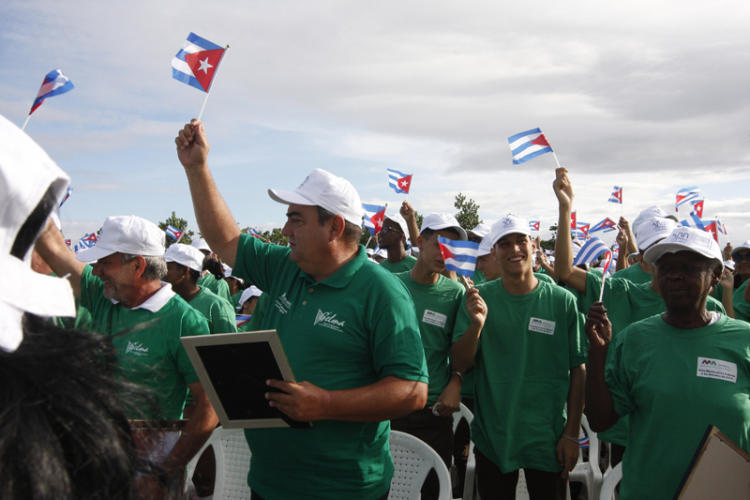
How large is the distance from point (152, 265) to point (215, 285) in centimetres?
511

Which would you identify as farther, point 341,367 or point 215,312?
point 215,312

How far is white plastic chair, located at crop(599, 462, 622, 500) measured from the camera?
3016mm

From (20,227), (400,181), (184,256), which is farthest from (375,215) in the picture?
(20,227)

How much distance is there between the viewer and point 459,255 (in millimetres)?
4441

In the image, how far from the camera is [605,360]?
3082 mm

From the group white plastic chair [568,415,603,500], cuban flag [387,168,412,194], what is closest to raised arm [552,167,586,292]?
white plastic chair [568,415,603,500]

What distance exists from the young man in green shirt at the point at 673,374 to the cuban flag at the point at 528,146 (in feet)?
7.60

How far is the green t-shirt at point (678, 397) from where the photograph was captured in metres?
2.72

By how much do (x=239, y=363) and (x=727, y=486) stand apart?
1874mm

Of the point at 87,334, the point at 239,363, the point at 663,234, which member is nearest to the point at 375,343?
the point at 239,363

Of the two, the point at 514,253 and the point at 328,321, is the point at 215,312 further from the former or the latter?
the point at 328,321

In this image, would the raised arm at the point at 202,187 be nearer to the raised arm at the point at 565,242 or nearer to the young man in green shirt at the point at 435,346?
the young man in green shirt at the point at 435,346

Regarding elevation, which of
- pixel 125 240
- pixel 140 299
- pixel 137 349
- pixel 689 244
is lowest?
pixel 137 349

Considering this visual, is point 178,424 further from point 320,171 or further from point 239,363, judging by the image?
point 320,171
